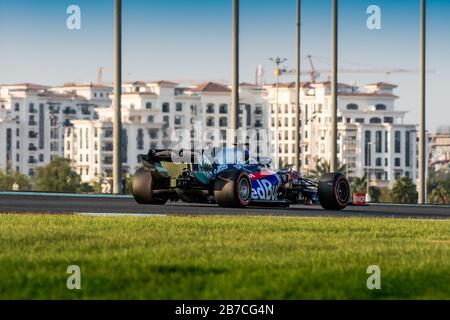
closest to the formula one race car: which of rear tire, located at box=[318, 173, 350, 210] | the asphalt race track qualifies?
the asphalt race track

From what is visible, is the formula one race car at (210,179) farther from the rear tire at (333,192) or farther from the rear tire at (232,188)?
the rear tire at (333,192)

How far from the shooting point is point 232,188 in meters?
37.1

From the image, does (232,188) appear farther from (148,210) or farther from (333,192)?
(333,192)

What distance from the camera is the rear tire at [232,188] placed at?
37.2m

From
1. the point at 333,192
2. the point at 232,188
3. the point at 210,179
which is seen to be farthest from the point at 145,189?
the point at 333,192

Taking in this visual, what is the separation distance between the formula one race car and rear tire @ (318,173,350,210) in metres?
0.96

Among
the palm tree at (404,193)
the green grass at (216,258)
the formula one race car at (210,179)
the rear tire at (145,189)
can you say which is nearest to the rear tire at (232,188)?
the formula one race car at (210,179)

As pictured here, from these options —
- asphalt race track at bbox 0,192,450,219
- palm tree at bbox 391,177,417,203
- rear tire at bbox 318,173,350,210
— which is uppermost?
rear tire at bbox 318,173,350,210

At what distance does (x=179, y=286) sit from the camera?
57.2ft

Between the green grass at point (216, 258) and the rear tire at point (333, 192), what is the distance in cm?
1001

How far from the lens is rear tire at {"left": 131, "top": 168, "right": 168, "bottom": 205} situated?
125 feet

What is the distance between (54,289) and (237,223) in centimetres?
1157

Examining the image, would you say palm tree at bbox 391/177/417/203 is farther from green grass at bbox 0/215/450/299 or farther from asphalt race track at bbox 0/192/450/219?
green grass at bbox 0/215/450/299

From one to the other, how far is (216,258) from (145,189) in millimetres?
17750
